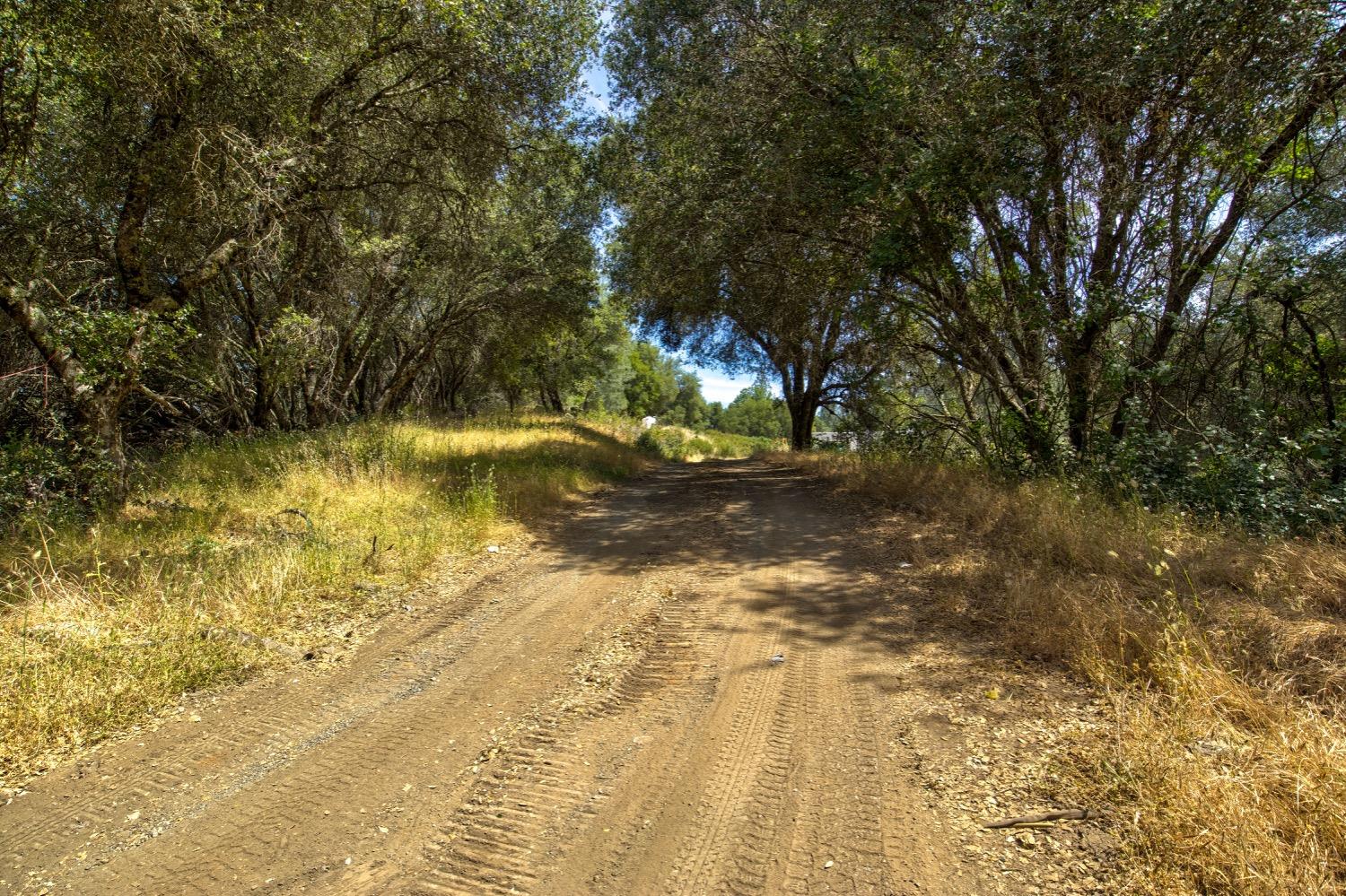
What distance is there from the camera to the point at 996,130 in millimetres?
7469

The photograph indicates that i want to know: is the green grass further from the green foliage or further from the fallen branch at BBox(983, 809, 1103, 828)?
the green foliage

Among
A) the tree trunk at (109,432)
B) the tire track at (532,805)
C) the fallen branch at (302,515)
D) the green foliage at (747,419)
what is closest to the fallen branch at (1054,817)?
the tire track at (532,805)

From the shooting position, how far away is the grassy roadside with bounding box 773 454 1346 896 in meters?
2.06

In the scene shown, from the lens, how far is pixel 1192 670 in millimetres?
2996

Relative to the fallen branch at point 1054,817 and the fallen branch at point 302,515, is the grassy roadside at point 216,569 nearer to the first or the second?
the fallen branch at point 302,515

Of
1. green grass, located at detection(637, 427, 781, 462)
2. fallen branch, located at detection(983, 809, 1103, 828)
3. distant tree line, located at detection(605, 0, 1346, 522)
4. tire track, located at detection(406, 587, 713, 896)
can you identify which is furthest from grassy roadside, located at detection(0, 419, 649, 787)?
green grass, located at detection(637, 427, 781, 462)

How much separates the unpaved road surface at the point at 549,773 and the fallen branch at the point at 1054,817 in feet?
0.62

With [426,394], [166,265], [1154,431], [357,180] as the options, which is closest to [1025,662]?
[1154,431]

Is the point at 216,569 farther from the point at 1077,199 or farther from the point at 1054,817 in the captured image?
the point at 1077,199

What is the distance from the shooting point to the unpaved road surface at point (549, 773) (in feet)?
7.53

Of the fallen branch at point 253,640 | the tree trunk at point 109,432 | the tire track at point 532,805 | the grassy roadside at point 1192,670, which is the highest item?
the tree trunk at point 109,432

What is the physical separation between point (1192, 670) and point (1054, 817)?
1.25 m

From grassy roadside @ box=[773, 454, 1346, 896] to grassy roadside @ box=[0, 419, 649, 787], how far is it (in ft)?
15.7

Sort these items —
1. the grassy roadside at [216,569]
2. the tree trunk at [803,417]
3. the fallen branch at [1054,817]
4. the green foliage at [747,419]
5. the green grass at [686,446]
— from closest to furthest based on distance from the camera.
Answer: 1. the fallen branch at [1054,817]
2. the grassy roadside at [216,569]
3. the tree trunk at [803,417]
4. the green grass at [686,446]
5. the green foliage at [747,419]
